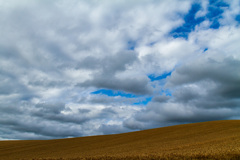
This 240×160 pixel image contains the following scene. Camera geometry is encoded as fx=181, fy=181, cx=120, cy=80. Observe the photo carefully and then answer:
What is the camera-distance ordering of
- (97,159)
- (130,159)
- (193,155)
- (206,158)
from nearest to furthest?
(206,158) < (193,155) < (130,159) < (97,159)

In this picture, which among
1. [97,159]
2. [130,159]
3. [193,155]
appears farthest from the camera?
[97,159]

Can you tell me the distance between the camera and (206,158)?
56.1 ft

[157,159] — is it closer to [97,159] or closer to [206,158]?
[206,158]

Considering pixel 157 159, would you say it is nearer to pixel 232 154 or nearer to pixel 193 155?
pixel 193 155

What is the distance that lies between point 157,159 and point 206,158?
Answer: 4.60 metres

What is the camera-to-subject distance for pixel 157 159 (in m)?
18.4

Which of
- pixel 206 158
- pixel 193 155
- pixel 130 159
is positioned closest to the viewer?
pixel 206 158

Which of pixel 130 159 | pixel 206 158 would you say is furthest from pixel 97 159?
pixel 206 158

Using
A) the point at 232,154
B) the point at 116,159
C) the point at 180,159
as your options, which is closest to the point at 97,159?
the point at 116,159

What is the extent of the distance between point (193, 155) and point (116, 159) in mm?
8327

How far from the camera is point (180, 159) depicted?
17.3 metres

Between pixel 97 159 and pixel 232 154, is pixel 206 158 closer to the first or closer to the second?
pixel 232 154

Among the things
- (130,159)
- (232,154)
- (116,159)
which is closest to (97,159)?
(116,159)

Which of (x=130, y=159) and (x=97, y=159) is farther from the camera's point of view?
(x=97, y=159)
